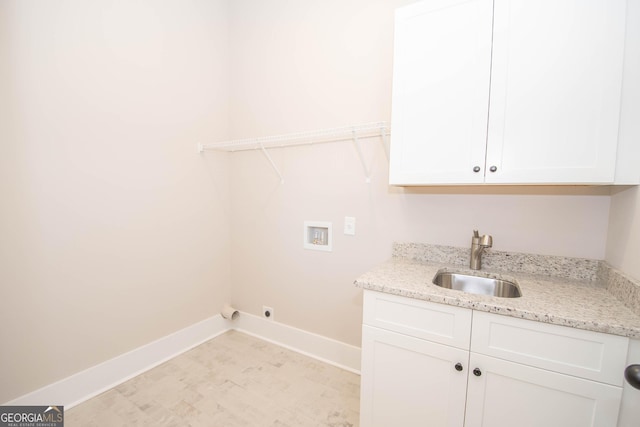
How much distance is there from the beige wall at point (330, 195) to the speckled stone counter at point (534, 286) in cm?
8

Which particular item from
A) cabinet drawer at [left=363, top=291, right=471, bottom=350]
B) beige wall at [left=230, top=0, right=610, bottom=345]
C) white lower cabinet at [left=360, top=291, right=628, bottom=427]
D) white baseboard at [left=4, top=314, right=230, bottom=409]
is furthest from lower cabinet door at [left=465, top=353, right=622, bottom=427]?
white baseboard at [left=4, top=314, right=230, bottom=409]

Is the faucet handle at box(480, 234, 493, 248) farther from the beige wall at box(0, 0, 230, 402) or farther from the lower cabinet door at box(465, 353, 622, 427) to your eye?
the beige wall at box(0, 0, 230, 402)

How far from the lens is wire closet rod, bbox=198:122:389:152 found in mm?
1738

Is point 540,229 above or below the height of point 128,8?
below

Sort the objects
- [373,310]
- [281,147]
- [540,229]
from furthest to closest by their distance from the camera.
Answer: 1. [281,147]
2. [540,229]
3. [373,310]

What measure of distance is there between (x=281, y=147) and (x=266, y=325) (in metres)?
1.52

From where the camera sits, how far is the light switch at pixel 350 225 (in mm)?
1955

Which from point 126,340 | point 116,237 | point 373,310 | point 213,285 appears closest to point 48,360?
point 126,340

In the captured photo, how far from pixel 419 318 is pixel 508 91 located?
3.48 feet

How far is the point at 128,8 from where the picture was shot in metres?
1.81

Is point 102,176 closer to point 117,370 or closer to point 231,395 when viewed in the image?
point 117,370

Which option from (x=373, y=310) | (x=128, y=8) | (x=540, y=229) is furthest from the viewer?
(x=128, y=8)

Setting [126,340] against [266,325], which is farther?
[266,325]

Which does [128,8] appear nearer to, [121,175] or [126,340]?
[121,175]
